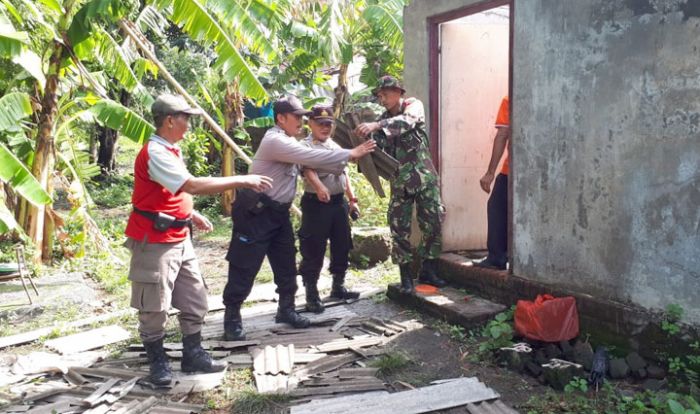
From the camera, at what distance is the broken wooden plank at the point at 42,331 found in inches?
224

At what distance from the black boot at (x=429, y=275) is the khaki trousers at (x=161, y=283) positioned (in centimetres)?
258

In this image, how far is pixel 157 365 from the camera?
14.6 feet

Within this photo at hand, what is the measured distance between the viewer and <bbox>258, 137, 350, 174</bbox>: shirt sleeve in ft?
16.9

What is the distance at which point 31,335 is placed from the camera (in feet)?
19.3

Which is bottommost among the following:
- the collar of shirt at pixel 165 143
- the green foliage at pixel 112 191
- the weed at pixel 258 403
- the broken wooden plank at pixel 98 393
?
the weed at pixel 258 403

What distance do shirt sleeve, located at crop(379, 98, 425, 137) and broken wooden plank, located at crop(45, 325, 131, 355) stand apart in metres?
3.12

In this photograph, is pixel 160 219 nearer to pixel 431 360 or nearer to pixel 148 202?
pixel 148 202

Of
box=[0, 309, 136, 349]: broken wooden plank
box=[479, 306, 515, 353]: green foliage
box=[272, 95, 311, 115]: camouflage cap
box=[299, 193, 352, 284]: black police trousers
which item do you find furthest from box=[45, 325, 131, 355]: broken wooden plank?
box=[479, 306, 515, 353]: green foliage

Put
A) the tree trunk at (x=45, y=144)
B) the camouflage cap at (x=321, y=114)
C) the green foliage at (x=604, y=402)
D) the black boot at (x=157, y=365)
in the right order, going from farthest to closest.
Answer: the tree trunk at (x=45, y=144) → the camouflage cap at (x=321, y=114) → the black boot at (x=157, y=365) → the green foliage at (x=604, y=402)

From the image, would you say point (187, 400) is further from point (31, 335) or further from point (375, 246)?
point (375, 246)

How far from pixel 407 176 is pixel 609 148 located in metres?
1.97

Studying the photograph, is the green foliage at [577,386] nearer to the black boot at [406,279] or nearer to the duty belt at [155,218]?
the black boot at [406,279]

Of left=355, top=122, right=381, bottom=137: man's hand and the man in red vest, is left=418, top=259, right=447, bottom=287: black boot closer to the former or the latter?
left=355, top=122, right=381, bottom=137: man's hand

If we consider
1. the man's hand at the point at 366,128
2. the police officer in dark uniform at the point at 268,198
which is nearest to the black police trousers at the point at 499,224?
the man's hand at the point at 366,128
